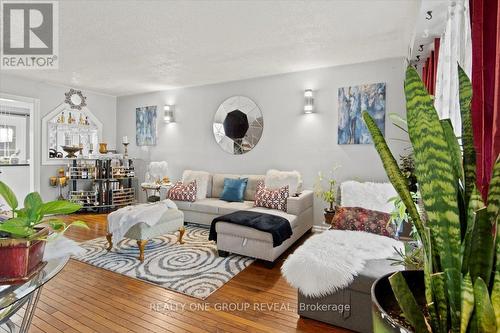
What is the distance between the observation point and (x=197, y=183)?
460 cm

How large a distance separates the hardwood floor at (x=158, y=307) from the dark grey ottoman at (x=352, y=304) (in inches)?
2.7

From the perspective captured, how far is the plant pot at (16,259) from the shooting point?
921mm

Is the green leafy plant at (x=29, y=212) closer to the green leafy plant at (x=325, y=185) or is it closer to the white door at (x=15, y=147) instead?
the green leafy plant at (x=325, y=185)

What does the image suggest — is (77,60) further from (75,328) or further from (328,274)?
(328,274)

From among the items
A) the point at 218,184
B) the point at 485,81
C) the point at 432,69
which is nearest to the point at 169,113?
the point at 218,184

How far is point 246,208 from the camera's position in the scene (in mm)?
3938

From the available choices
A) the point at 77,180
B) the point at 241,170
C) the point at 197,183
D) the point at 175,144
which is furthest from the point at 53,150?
the point at 241,170

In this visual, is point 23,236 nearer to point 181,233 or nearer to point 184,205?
point 181,233

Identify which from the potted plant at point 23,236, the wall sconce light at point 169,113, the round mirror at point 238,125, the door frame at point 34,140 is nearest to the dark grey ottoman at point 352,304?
the potted plant at point 23,236

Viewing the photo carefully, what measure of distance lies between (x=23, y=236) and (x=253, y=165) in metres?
3.93

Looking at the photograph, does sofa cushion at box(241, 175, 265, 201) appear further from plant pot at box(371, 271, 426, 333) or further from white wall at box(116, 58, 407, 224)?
plant pot at box(371, 271, 426, 333)

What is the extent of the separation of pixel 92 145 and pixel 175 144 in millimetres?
1997

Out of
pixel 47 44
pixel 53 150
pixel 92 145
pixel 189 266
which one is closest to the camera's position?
pixel 189 266

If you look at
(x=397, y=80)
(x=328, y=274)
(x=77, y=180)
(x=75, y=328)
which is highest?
(x=397, y=80)
